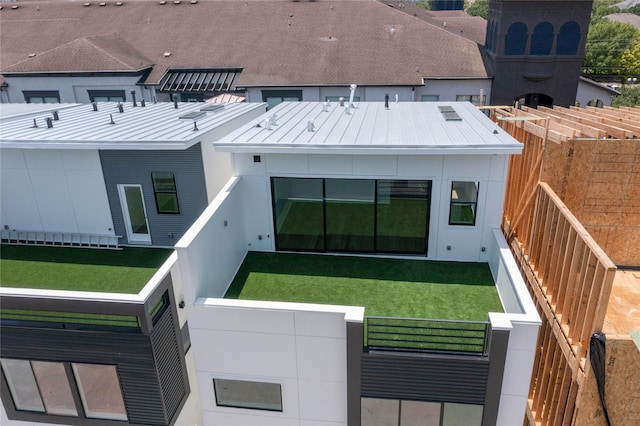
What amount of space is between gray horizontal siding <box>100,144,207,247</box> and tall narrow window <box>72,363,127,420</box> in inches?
153

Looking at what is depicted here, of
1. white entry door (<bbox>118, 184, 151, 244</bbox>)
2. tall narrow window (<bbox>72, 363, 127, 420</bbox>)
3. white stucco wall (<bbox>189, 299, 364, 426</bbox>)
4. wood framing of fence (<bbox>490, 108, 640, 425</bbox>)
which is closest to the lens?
white stucco wall (<bbox>189, 299, 364, 426</bbox>)

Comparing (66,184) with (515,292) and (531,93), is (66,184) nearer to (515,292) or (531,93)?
(515,292)

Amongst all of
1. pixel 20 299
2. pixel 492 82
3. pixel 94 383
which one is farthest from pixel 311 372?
pixel 492 82

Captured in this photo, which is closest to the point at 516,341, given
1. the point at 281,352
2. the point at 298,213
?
the point at 281,352

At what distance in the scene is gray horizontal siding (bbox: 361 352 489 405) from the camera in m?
8.22

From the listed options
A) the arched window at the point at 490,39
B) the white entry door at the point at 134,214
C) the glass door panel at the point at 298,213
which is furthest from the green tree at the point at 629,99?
the white entry door at the point at 134,214

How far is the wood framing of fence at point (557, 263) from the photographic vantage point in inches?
338

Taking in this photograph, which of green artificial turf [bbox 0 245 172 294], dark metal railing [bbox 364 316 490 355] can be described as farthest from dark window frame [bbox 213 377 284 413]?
green artificial turf [bbox 0 245 172 294]

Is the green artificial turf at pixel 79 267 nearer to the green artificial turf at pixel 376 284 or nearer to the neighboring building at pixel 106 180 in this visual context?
the neighboring building at pixel 106 180

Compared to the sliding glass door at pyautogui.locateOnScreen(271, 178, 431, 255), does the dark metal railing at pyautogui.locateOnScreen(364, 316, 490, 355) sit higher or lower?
lower

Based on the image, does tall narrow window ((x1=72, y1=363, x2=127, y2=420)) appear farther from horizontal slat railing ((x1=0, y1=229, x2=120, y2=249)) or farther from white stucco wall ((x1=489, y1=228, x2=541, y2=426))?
white stucco wall ((x1=489, y1=228, x2=541, y2=426))

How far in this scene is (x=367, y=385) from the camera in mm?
8664

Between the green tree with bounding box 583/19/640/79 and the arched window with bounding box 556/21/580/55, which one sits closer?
the arched window with bounding box 556/21/580/55

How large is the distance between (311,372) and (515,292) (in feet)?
14.4
